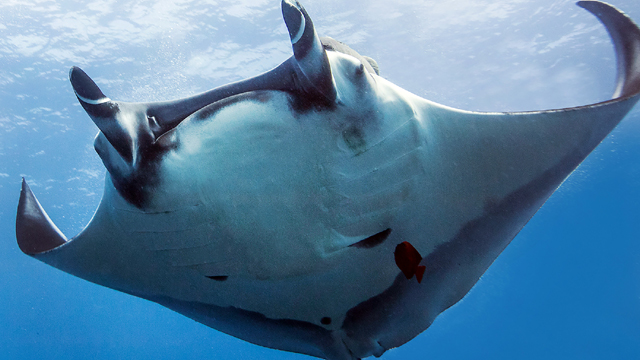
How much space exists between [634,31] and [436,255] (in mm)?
1477

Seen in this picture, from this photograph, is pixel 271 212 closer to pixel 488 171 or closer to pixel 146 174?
pixel 146 174

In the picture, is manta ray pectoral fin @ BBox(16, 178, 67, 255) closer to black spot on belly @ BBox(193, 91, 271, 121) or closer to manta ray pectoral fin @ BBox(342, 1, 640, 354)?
black spot on belly @ BBox(193, 91, 271, 121)

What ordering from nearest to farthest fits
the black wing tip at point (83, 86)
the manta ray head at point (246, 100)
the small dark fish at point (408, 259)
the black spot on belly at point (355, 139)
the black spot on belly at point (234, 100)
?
the black wing tip at point (83, 86)
the manta ray head at point (246, 100)
the black spot on belly at point (234, 100)
the black spot on belly at point (355, 139)
the small dark fish at point (408, 259)

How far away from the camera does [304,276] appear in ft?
6.09

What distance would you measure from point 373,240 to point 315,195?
18.4 inches

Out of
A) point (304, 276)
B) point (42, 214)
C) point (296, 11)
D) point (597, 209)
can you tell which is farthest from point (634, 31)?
point (597, 209)

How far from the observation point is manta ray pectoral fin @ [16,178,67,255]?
1938 millimetres

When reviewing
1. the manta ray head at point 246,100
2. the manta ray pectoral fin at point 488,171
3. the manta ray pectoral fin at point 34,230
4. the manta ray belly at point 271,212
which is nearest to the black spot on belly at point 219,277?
the manta ray belly at point 271,212

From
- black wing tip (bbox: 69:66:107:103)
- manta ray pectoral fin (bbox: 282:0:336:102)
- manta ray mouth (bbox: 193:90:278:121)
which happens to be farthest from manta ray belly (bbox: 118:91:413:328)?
black wing tip (bbox: 69:66:107:103)

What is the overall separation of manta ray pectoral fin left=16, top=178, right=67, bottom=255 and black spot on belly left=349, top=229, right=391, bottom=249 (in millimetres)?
1665

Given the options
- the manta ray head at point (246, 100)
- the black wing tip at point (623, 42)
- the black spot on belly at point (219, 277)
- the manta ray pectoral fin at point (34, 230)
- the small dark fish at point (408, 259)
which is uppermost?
the manta ray head at point (246, 100)

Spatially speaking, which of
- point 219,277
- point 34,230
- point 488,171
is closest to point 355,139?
point 488,171

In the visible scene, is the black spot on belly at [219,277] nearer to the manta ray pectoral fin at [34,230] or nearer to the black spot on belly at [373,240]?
the black spot on belly at [373,240]

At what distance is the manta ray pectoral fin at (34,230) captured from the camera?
6.36ft
